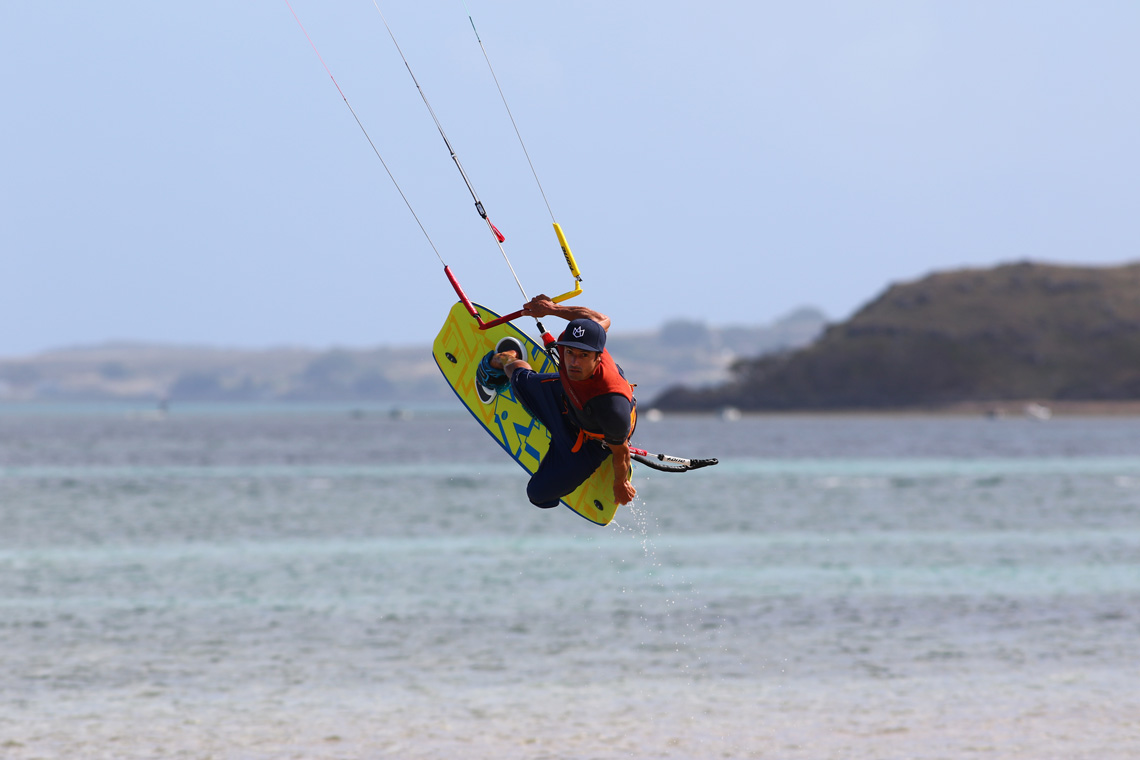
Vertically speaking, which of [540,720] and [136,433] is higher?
[136,433]

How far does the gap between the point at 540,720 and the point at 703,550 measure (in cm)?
2365

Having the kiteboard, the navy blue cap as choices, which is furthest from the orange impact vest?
the kiteboard

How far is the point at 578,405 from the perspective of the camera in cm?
1079

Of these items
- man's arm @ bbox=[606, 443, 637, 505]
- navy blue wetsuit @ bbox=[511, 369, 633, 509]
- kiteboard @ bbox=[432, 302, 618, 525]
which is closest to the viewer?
man's arm @ bbox=[606, 443, 637, 505]

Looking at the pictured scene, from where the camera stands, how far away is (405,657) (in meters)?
22.7

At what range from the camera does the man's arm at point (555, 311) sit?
34.7ft

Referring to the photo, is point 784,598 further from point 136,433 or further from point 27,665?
point 136,433

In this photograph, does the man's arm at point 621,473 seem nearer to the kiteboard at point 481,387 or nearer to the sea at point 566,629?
the kiteboard at point 481,387

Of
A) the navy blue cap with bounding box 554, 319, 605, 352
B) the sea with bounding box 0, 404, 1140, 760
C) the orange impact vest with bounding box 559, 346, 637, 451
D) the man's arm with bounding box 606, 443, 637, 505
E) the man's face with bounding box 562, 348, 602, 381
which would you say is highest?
the navy blue cap with bounding box 554, 319, 605, 352

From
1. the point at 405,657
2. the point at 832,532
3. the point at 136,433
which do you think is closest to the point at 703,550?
the point at 832,532

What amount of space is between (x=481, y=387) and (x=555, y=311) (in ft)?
10.6

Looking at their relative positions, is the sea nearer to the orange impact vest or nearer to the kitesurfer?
the kitesurfer

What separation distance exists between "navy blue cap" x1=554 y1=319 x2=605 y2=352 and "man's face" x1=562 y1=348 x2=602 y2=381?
11 cm

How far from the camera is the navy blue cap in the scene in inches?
396
